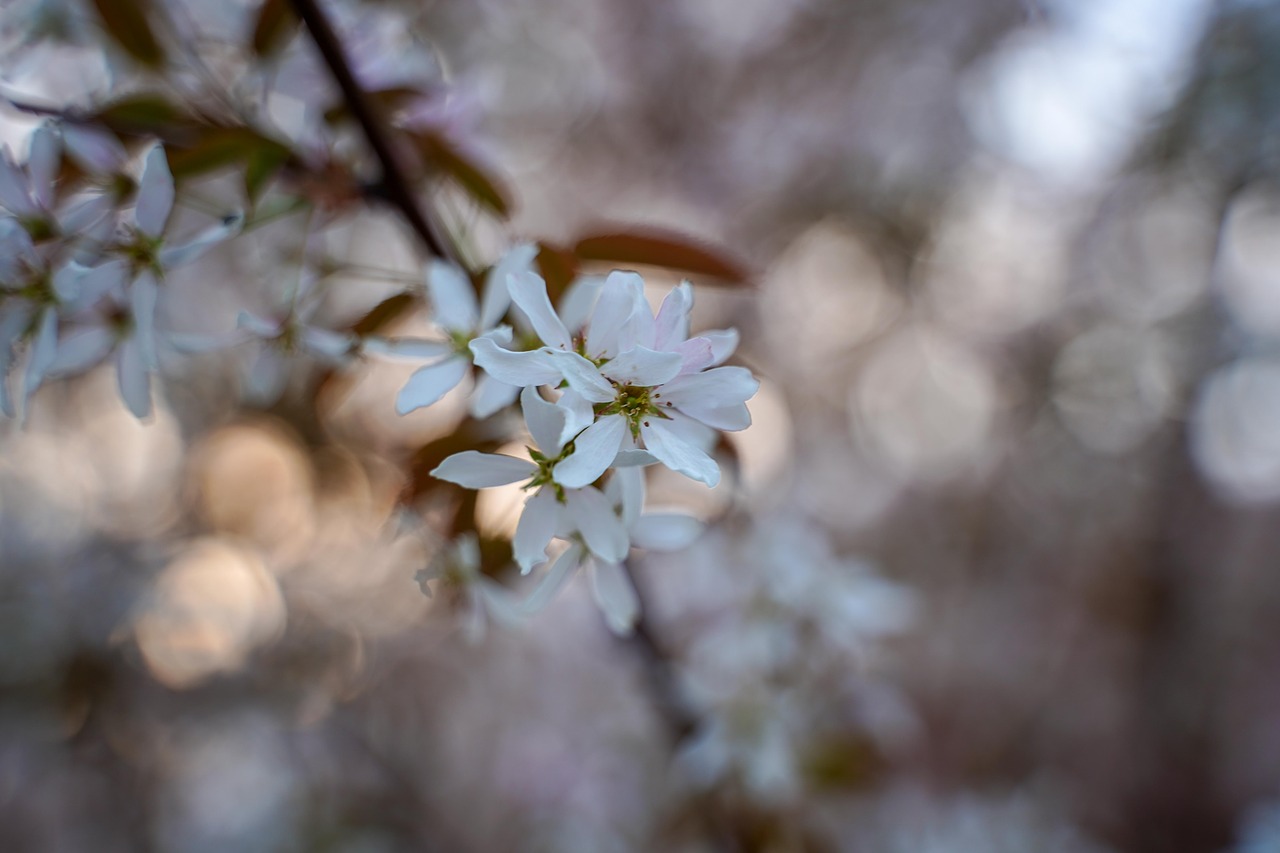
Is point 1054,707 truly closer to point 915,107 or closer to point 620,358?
point 915,107

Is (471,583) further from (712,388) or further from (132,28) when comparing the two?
(132,28)

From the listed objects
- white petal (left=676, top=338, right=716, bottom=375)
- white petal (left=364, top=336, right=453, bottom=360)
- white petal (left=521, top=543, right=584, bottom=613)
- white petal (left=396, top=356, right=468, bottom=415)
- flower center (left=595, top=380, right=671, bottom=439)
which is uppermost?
white petal (left=676, top=338, right=716, bottom=375)

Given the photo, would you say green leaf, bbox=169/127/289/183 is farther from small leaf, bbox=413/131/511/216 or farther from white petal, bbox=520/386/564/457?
white petal, bbox=520/386/564/457

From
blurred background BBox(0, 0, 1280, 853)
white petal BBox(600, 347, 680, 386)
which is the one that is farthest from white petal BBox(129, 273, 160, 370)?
blurred background BBox(0, 0, 1280, 853)

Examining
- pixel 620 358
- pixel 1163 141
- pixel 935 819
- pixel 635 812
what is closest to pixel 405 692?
pixel 635 812

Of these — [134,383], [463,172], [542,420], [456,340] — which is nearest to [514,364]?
[542,420]

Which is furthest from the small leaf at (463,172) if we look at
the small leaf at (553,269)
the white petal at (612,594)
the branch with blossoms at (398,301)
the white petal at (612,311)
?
the white petal at (612,594)

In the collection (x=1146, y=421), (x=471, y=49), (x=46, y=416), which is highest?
(x=471, y=49)
